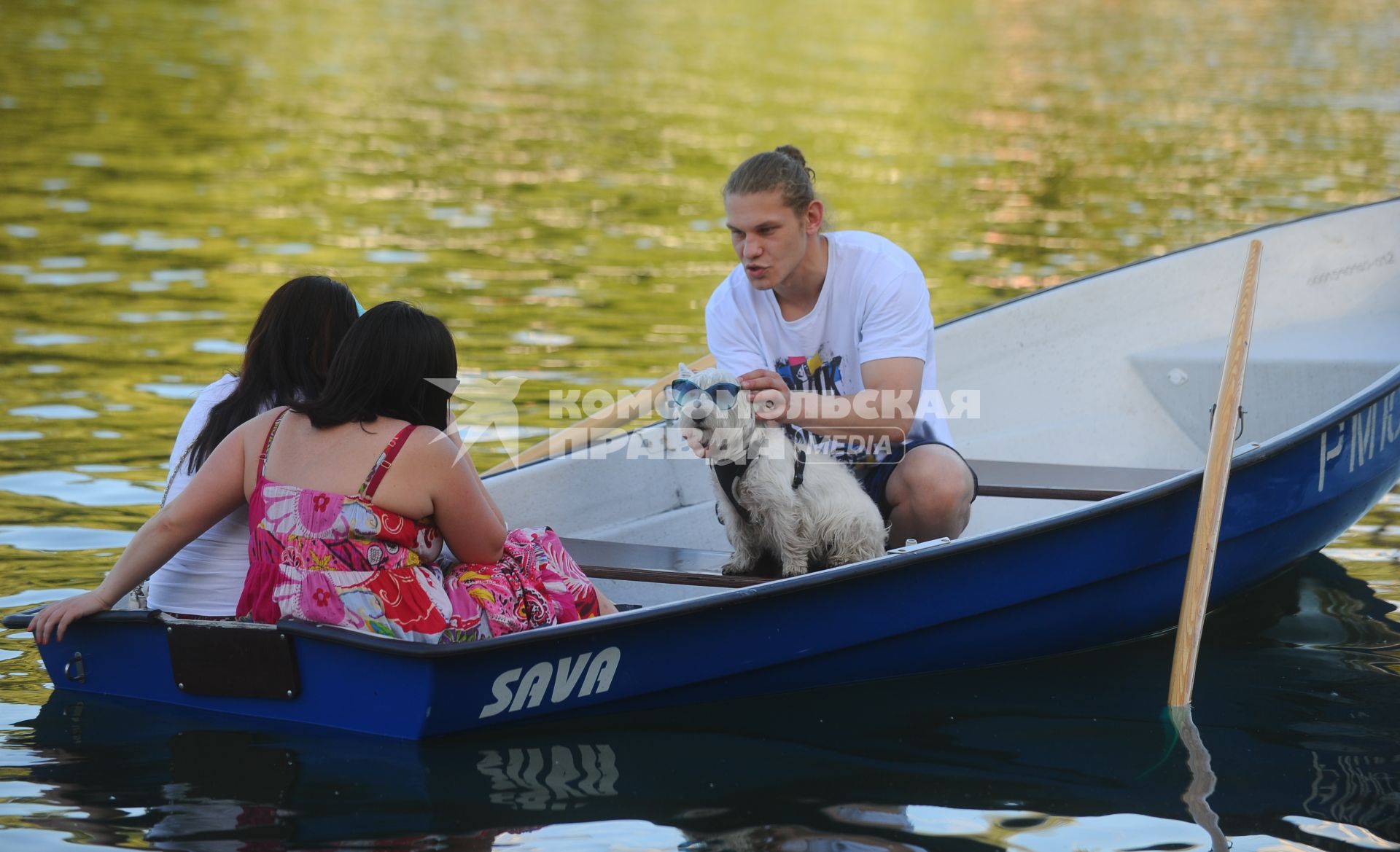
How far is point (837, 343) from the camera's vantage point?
4992 mm

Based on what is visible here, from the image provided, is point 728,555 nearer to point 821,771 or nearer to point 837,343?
point 837,343

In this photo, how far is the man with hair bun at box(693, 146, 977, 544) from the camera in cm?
470

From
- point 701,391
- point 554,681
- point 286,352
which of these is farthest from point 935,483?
point 286,352

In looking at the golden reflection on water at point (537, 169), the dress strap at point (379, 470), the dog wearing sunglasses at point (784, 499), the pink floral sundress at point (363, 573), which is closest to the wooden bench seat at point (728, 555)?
the dog wearing sunglasses at point (784, 499)

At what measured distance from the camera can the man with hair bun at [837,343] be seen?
4.70m

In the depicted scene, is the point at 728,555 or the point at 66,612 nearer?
the point at 66,612

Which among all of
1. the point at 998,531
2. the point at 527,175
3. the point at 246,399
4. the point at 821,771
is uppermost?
the point at 527,175

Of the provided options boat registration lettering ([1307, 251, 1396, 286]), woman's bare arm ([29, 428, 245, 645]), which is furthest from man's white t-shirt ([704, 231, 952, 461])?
boat registration lettering ([1307, 251, 1396, 286])

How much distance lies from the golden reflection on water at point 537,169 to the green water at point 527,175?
53mm

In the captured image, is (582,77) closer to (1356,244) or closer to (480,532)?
(1356,244)

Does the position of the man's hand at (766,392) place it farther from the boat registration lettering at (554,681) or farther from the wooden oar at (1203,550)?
the wooden oar at (1203,550)

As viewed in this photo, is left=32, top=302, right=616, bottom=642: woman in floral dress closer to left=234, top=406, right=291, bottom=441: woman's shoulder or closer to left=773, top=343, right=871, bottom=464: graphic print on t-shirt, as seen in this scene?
left=234, top=406, right=291, bottom=441: woman's shoulder

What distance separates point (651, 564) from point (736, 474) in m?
0.65

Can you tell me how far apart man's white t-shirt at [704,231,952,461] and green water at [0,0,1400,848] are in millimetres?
1773
